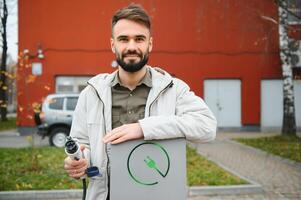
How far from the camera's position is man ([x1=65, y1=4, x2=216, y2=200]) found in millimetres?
1879

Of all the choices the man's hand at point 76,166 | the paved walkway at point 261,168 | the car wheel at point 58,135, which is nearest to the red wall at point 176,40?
the car wheel at point 58,135

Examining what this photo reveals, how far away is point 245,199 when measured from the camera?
5.99m

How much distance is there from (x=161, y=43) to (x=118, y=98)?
14383 mm

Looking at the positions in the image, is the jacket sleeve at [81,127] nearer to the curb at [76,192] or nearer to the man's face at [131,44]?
the man's face at [131,44]

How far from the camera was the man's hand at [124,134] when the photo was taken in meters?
1.80

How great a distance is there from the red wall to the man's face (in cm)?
1393

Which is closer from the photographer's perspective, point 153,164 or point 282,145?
point 153,164

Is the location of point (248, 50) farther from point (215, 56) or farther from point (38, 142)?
point (38, 142)

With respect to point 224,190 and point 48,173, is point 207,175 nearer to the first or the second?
point 224,190

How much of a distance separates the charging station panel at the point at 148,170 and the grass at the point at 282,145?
7.82m

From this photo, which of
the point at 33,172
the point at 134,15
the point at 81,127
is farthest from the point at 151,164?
the point at 33,172

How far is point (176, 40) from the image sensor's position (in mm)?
16422

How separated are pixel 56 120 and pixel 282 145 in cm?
682

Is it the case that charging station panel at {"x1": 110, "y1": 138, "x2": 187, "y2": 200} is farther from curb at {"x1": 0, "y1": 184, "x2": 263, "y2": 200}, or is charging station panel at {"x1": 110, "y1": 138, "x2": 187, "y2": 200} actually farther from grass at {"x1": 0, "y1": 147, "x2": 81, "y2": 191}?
grass at {"x1": 0, "y1": 147, "x2": 81, "y2": 191}
